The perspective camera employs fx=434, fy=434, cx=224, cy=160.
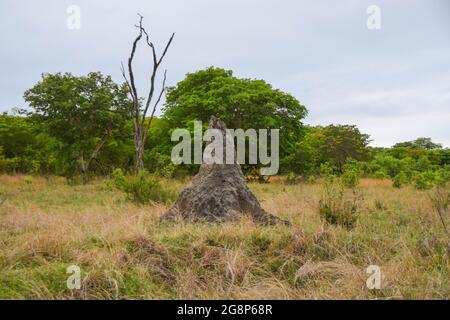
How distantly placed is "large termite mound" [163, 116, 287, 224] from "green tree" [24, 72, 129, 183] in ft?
39.4

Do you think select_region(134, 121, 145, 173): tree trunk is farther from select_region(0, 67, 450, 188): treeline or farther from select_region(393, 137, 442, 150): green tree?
Answer: select_region(393, 137, 442, 150): green tree

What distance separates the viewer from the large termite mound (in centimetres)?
624

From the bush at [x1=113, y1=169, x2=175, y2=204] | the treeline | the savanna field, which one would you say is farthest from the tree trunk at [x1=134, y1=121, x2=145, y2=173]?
the savanna field

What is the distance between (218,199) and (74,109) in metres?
13.4

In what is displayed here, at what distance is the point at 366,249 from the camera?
4641mm

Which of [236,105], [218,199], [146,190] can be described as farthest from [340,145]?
[218,199]

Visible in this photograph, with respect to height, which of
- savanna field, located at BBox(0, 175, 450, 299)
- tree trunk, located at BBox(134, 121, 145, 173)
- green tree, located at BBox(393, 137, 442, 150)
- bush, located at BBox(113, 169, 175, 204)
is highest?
green tree, located at BBox(393, 137, 442, 150)

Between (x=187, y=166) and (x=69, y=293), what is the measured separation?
1619 centimetres

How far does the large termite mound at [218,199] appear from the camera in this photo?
6.24 meters

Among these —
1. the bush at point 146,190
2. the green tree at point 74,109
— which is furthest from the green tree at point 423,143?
the bush at point 146,190

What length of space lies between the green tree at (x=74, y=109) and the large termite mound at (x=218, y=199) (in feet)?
39.4

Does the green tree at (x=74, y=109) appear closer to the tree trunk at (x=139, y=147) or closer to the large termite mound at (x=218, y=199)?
the tree trunk at (x=139, y=147)

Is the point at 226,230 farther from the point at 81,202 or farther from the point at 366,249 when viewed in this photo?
the point at 81,202
